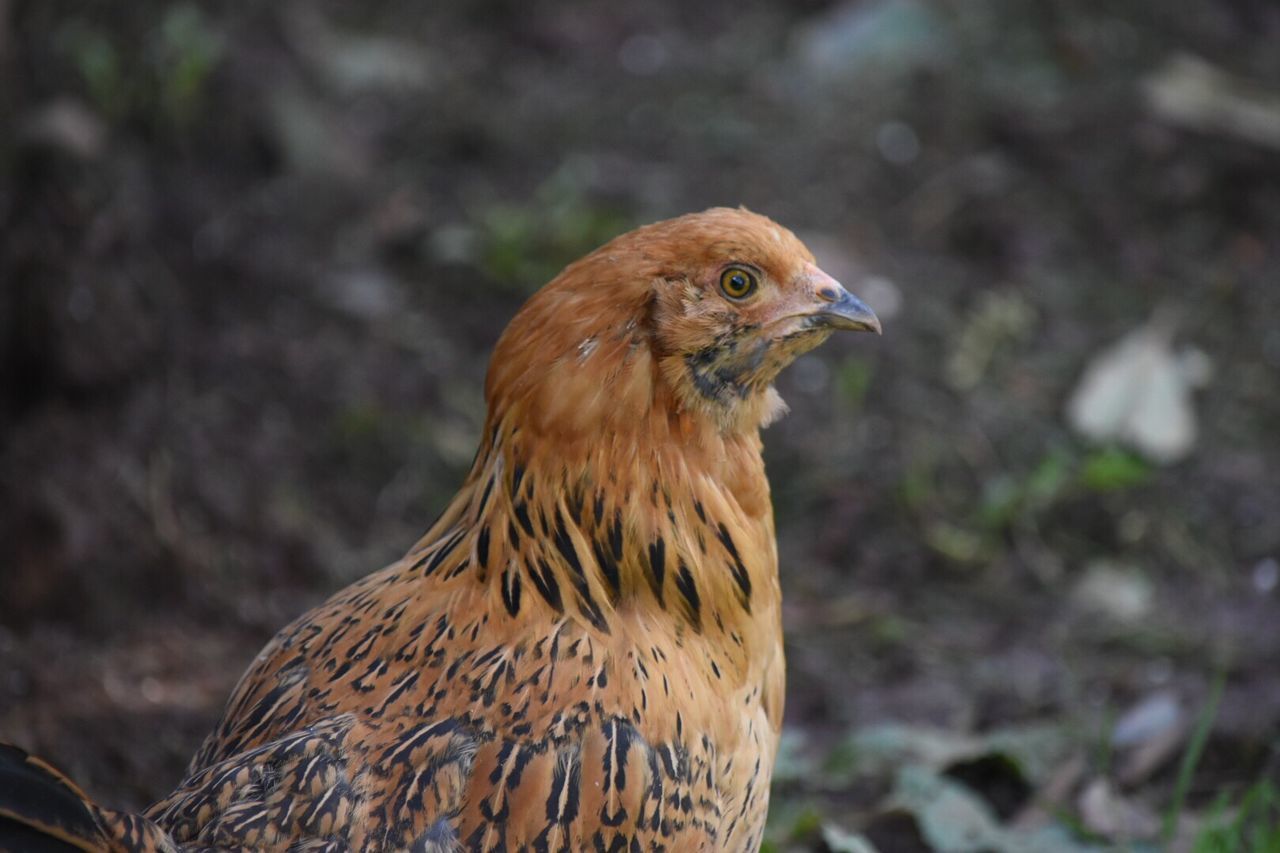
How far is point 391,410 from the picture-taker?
5.87 meters

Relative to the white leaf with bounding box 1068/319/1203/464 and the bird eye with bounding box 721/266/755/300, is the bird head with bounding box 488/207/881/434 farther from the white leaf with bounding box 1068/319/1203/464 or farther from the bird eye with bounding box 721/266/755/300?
the white leaf with bounding box 1068/319/1203/464

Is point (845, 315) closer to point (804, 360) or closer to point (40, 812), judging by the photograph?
point (40, 812)

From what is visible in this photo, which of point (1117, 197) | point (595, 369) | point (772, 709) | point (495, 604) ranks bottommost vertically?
point (772, 709)

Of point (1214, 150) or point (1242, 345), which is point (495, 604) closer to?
point (1242, 345)

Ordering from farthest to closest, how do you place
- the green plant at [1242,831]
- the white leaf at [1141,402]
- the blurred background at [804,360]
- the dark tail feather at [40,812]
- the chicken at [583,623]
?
1. the white leaf at [1141,402]
2. the blurred background at [804,360]
3. the green plant at [1242,831]
4. the chicken at [583,623]
5. the dark tail feather at [40,812]

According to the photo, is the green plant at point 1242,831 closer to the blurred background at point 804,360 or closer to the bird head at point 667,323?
the blurred background at point 804,360

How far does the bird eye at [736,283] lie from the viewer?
3016 millimetres

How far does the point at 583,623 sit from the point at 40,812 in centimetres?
106

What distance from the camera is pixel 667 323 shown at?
9.82 ft

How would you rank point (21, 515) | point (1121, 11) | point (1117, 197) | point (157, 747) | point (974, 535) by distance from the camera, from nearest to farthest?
point (157, 747), point (21, 515), point (974, 535), point (1117, 197), point (1121, 11)

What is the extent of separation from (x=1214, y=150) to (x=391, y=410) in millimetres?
4021

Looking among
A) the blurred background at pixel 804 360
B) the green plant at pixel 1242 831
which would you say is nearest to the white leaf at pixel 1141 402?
the blurred background at pixel 804 360

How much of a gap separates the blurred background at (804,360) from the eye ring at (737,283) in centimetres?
145

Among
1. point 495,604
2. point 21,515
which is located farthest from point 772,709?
point 21,515
